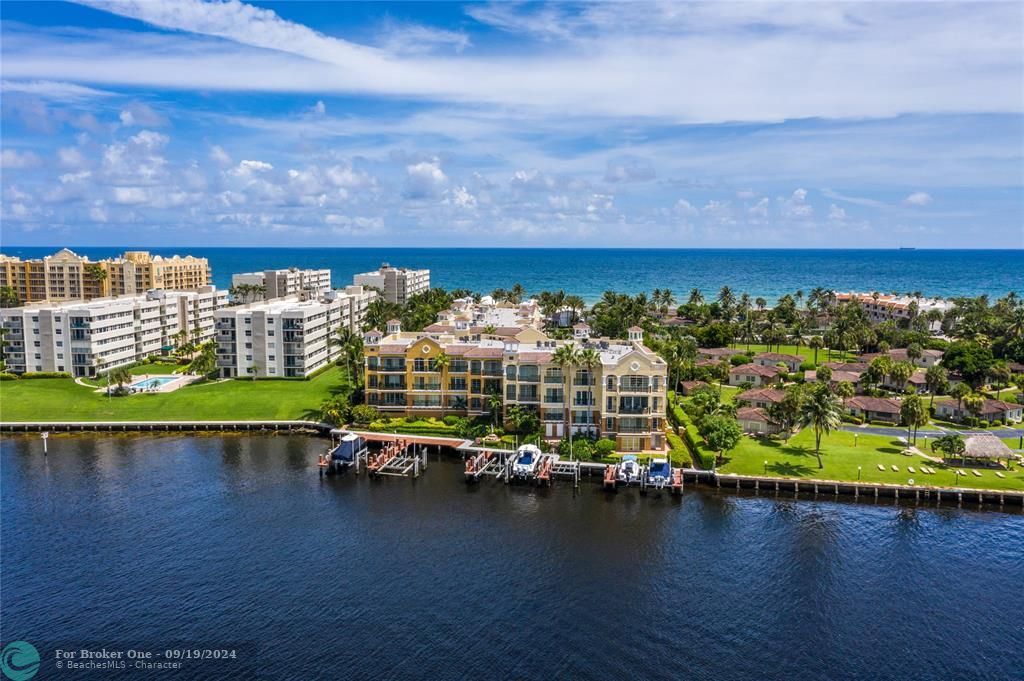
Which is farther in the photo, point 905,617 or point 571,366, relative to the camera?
point 571,366

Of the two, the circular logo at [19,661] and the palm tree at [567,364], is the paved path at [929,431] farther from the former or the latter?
the circular logo at [19,661]

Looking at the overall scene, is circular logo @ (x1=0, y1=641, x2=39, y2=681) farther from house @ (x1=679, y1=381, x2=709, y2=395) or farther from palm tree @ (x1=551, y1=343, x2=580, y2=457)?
house @ (x1=679, y1=381, x2=709, y2=395)

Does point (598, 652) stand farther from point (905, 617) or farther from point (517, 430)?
point (517, 430)

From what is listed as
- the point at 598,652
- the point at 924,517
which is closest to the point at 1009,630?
the point at 924,517

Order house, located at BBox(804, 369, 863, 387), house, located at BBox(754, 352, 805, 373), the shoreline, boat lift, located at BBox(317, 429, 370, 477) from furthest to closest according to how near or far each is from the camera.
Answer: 1. house, located at BBox(754, 352, 805, 373)
2. house, located at BBox(804, 369, 863, 387)
3. boat lift, located at BBox(317, 429, 370, 477)
4. the shoreline

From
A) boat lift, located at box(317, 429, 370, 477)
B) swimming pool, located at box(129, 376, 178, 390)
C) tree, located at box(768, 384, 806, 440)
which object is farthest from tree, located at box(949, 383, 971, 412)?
swimming pool, located at box(129, 376, 178, 390)

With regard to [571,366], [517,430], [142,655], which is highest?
Answer: [571,366]

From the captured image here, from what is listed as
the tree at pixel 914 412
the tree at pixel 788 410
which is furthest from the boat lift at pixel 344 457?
the tree at pixel 914 412

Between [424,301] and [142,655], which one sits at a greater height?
[424,301]
